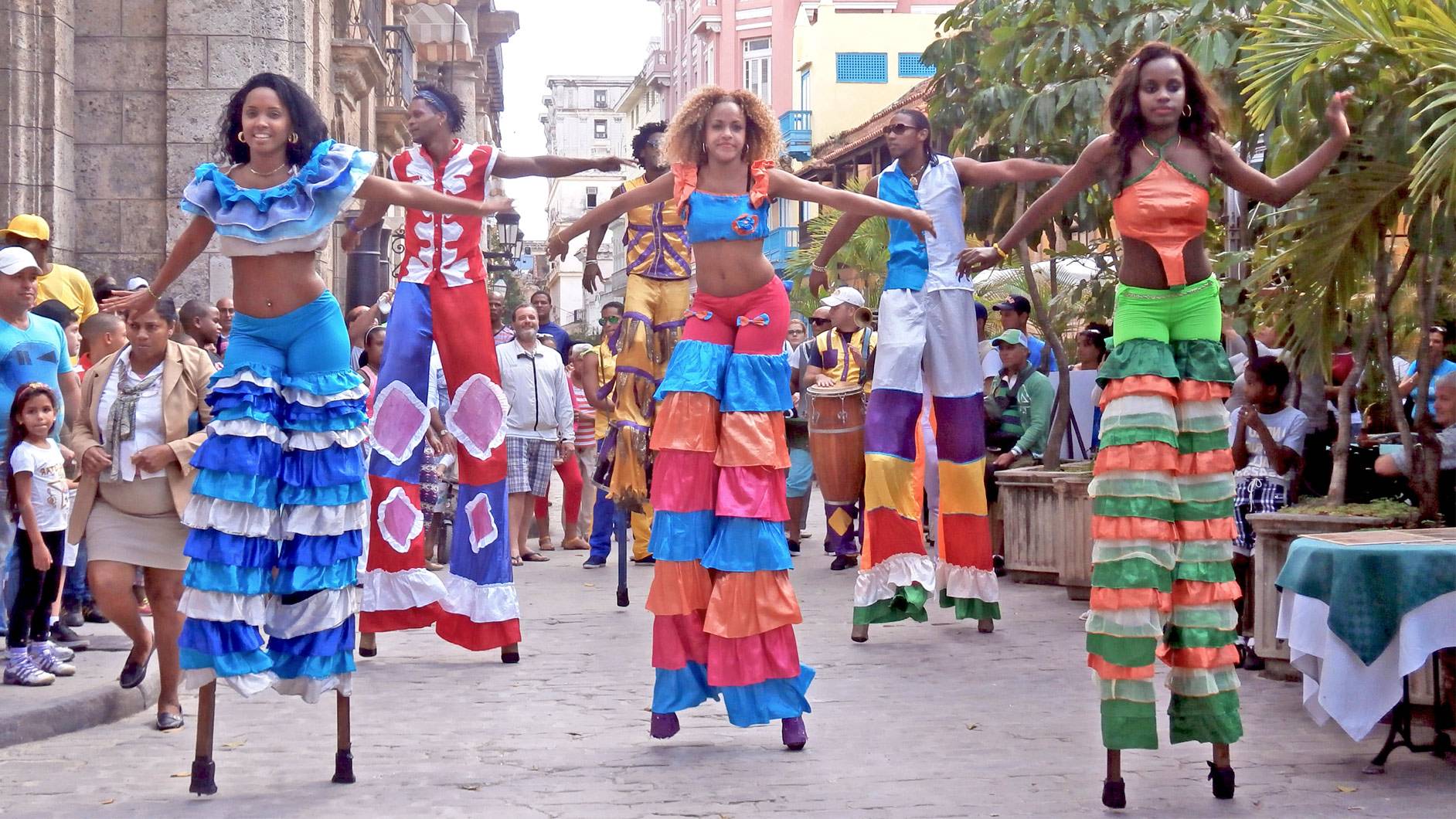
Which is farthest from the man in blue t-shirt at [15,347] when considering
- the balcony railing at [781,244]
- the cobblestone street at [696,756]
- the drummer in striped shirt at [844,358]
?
the balcony railing at [781,244]

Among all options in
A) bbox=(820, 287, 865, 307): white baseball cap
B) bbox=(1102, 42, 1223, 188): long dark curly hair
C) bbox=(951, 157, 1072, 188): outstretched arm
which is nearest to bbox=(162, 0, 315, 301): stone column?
bbox=(820, 287, 865, 307): white baseball cap

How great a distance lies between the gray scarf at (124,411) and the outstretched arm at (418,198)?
4.68ft

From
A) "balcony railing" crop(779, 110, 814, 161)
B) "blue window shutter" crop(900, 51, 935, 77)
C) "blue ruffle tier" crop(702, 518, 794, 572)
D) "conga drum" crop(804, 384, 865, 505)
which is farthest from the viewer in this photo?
"blue window shutter" crop(900, 51, 935, 77)

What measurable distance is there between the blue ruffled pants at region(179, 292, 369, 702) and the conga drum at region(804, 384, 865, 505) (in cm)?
592

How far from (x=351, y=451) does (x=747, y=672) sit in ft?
5.44

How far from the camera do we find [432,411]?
8.57m

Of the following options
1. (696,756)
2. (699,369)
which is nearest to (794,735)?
(696,756)

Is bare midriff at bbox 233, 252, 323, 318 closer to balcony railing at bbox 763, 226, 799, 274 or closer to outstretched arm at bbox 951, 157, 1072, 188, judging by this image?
outstretched arm at bbox 951, 157, 1072, 188

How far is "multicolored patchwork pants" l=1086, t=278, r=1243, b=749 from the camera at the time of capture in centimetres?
527

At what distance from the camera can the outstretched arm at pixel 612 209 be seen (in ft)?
20.8

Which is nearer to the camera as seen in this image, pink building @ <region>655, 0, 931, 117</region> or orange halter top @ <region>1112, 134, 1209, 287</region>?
orange halter top @ <region>1112, 134, 1209, 287</region>

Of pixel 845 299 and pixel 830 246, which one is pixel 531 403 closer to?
pixel 845 299

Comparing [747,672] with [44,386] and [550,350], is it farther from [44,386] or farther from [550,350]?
[550,350]

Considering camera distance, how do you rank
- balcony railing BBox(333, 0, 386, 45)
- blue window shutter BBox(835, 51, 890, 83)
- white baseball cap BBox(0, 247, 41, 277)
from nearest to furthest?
white baseball cap BBox(0, 247, 41, 277) < balcony railing BBox(333, 0, 386, 45) < blue window shutter BBox(835, 51, 890, 83)
